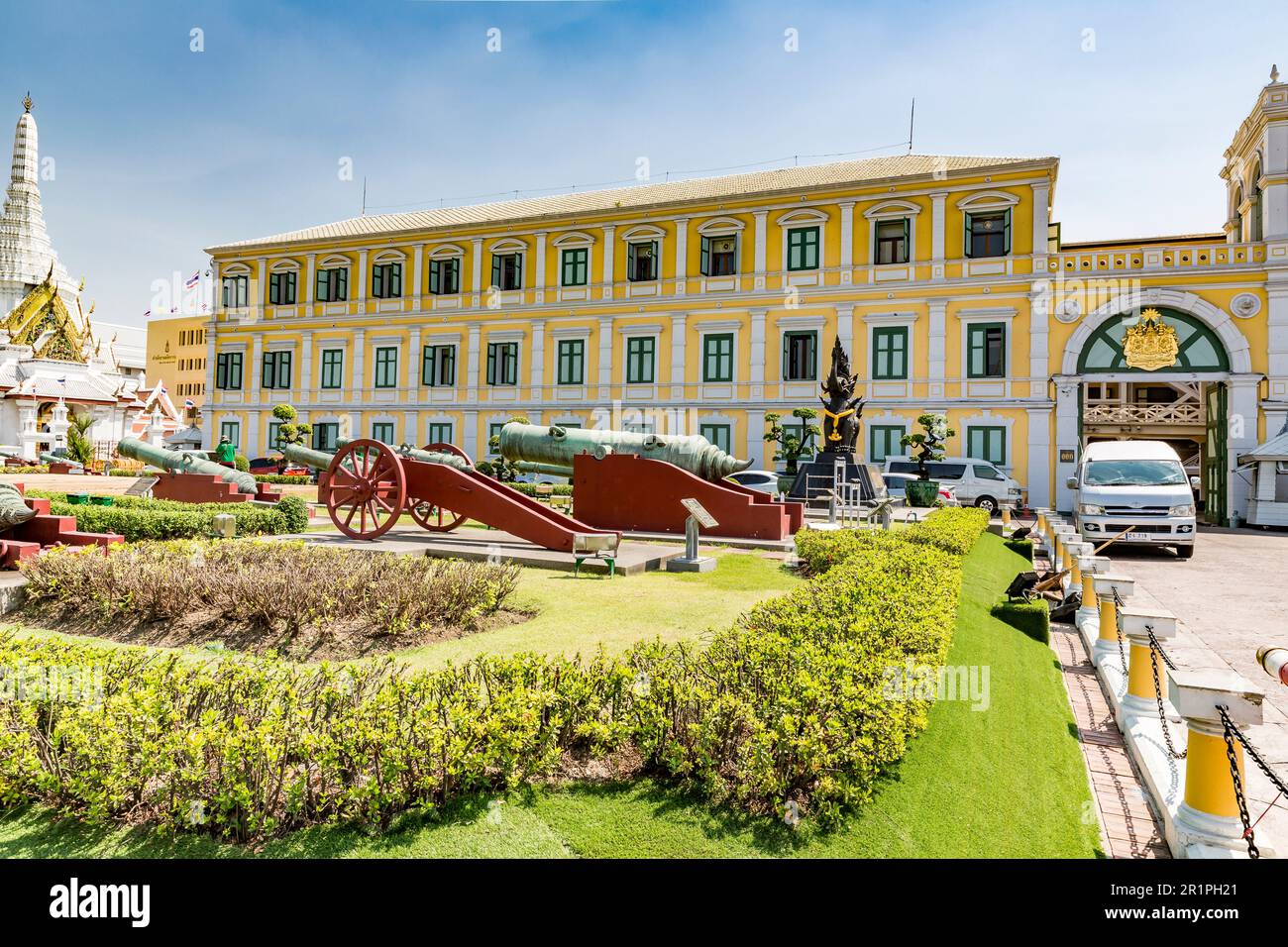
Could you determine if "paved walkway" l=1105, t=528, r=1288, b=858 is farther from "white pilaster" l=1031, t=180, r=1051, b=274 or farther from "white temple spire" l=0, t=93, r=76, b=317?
"white temple spire" l=0, t=93, r=76, b=317

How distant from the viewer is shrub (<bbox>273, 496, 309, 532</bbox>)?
39.3ft

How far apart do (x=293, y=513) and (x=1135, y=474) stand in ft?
47.2

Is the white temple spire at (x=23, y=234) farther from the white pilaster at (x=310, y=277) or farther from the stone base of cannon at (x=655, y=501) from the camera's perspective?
the stone base of cannon at (x=655, y=501)

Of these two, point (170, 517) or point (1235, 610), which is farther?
point (170, 517)

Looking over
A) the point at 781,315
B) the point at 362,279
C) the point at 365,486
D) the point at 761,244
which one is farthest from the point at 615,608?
the point at 362,279

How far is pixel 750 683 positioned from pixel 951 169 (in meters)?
25.1

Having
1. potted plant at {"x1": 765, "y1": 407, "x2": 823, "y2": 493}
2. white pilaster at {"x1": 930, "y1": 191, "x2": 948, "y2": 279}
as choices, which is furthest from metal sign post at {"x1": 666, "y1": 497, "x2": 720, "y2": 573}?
white pilaster at {"x1": 930, "y1": 191, "x2": 948, "y2": 279}

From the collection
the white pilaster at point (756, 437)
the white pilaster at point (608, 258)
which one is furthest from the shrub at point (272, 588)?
the white pilaster at point (608, 258)

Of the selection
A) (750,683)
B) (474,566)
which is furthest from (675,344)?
(750,683)

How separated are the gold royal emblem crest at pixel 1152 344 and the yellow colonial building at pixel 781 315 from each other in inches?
4.0

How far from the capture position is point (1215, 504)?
22594mm

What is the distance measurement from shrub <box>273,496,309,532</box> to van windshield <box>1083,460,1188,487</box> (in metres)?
13.4

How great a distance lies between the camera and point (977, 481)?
22.4 m

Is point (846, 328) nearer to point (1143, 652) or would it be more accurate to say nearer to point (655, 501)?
point (655, 501)
